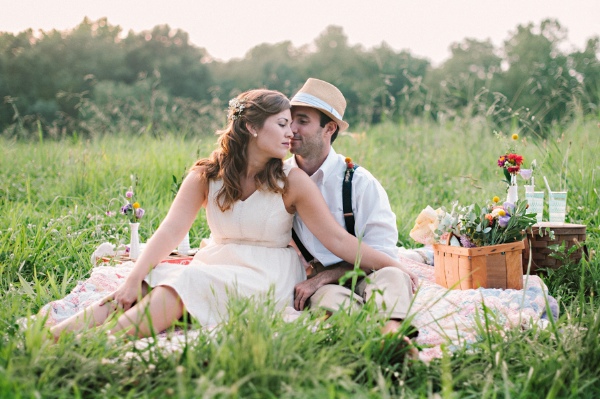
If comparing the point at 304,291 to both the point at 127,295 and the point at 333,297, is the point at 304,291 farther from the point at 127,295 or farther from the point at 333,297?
the point at 127,295

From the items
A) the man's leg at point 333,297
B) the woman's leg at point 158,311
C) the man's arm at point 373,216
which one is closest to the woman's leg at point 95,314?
the woman's leg at point 158,311

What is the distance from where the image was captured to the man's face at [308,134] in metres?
4.15

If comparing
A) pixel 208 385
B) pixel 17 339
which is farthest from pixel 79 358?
pixel 208 385

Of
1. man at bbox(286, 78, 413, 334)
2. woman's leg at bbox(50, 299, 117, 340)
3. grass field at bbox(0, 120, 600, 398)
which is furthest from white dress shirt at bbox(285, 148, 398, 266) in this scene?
woman's leg at bbox(50, 299, 117, 340)

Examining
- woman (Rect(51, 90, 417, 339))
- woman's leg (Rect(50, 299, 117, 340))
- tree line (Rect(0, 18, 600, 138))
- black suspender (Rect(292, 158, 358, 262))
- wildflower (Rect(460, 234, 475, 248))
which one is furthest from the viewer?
tree line (Rect(0, 18, 600, 138))

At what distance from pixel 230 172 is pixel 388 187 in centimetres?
381

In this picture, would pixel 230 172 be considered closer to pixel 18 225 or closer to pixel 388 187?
pixel 18 225

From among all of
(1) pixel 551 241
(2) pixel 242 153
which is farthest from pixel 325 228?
(1) pixel 551 241

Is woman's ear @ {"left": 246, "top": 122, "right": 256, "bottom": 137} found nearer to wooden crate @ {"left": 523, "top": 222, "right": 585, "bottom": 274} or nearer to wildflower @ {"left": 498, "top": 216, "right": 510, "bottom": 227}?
wildflower @ {"left": 498, "top": 216, "right": 510, "bottom": 227}

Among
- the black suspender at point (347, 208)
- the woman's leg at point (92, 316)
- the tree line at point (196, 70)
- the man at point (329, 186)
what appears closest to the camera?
the woman's leg at point (92, 316)

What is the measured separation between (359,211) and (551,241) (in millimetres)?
1570

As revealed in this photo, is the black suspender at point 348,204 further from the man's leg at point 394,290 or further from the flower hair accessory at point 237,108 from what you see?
the flower hair accessory at point 237,108

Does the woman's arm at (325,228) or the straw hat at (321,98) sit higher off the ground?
the straw hat at (321,98)

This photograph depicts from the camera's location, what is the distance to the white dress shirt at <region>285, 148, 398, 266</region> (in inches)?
157
